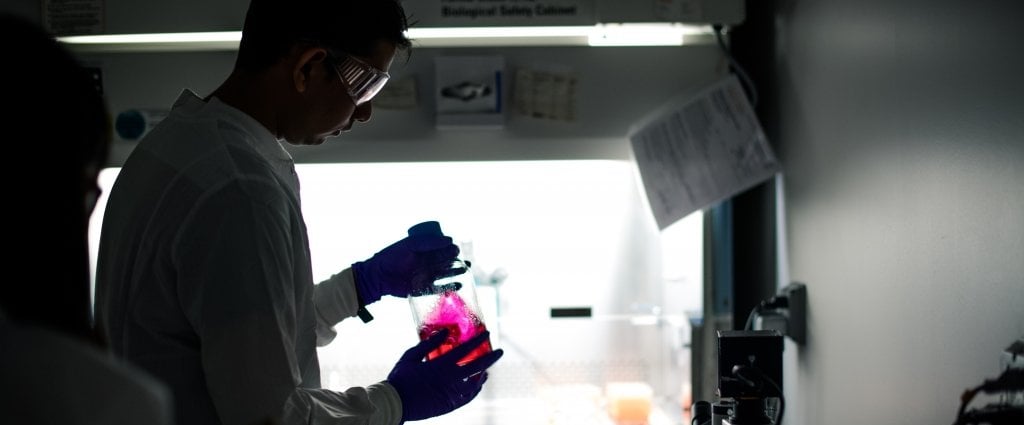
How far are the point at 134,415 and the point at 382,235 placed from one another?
60.4 inches

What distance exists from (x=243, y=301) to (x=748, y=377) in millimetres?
697

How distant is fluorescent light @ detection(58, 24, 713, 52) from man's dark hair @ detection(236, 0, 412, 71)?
453mm

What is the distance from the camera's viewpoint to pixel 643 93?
1.97 meters

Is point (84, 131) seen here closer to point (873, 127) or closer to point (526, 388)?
point (873, 127)

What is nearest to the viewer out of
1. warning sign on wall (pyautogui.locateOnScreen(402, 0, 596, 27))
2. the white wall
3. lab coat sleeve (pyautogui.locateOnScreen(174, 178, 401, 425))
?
the white wall

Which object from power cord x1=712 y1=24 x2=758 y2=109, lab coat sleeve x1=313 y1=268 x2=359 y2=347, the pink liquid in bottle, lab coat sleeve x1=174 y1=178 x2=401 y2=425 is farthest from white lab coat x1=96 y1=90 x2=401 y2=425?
power cord x1=712 y1=24 x2=758 y2=109

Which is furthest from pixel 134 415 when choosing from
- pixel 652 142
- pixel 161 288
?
pixel 652 142

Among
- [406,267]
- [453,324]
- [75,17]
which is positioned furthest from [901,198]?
[75,17]

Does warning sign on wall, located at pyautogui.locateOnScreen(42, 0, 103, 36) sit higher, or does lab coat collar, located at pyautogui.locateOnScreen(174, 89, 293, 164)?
warning sign on wall, located at pyautogui.locateOnScreen(42, 0, 103, 36)

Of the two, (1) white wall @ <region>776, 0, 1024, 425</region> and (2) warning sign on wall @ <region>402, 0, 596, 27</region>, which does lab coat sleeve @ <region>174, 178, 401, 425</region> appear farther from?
(1) white wall @ <region>776, 0, 1024, 425</region>

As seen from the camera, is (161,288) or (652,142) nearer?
(161,288)

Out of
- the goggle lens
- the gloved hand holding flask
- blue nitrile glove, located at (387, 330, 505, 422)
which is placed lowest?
blue nitrile glove, located at (387, 330, 505, 422)

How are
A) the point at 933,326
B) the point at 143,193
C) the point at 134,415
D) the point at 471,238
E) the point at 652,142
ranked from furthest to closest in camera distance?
the point at 471,238
the point at 652,142
the point at 143,193
the point at 933,326
the point at 134,415

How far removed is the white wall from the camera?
1079 mm
